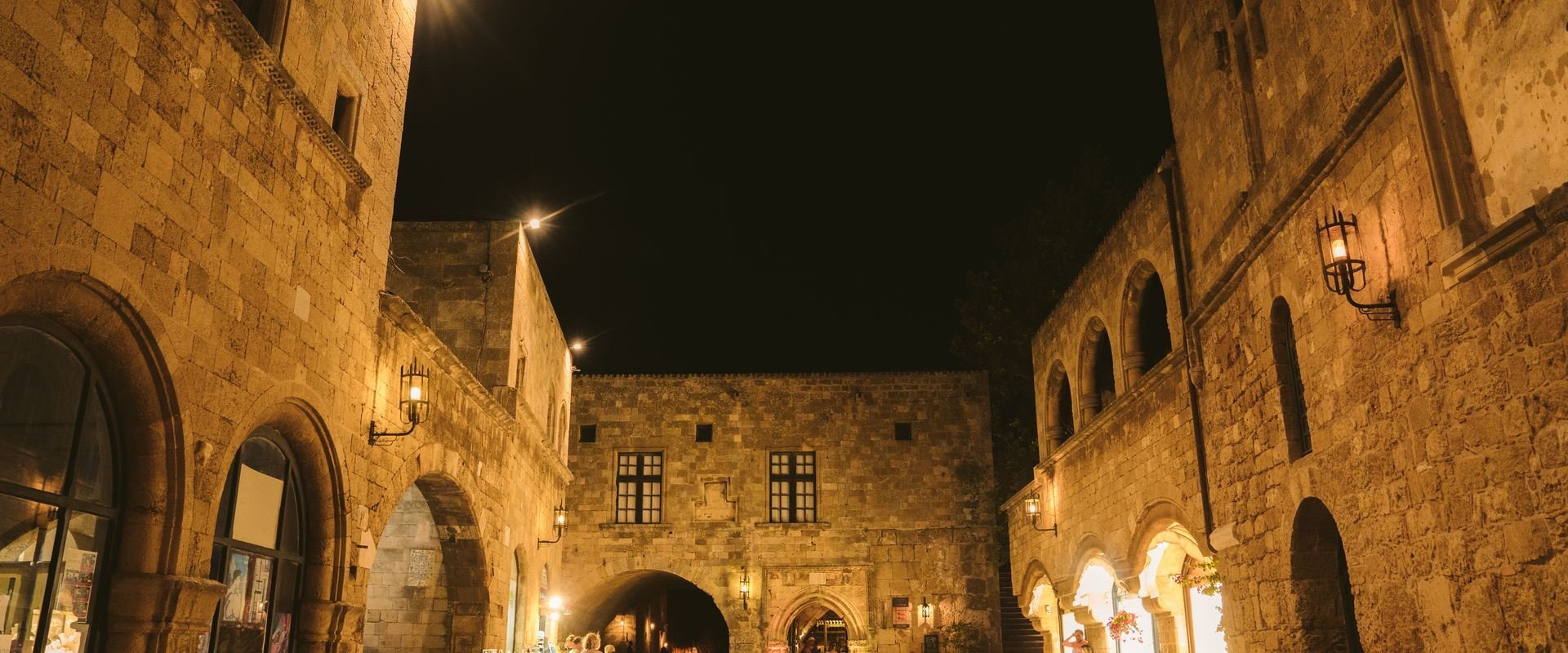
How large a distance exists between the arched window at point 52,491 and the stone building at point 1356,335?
675cm

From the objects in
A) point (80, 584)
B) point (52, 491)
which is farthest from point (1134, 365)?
point (52, 491)

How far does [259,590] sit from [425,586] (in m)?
5.96

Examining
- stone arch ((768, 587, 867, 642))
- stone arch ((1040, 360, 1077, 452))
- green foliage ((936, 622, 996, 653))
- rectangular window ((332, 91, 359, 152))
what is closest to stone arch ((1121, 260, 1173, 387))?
stone arch ((1040, 360, 1077, 452))

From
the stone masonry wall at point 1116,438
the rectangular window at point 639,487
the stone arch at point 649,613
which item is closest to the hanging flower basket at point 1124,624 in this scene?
the stone masonry wall at point 1116,438

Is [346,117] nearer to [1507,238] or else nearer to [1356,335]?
[1356,335]

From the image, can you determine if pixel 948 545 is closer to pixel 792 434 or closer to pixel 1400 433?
pixel 792 434

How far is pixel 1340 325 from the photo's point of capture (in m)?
6.13

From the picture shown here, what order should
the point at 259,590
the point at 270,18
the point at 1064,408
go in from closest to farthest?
the point at 270,18, the point at 259,590, the point at 1064,408

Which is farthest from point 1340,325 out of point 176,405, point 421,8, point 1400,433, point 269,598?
point 421,8

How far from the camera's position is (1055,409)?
1609 cm

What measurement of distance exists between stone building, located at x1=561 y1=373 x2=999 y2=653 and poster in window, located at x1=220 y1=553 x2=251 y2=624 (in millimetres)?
15524

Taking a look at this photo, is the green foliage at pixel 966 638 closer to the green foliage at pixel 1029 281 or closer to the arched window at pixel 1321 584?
the green foliage at pixel 1029 281

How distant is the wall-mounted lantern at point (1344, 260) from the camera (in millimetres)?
5641

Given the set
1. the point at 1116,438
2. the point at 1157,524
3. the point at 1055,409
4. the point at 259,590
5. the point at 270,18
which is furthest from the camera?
the point at 1055,409
